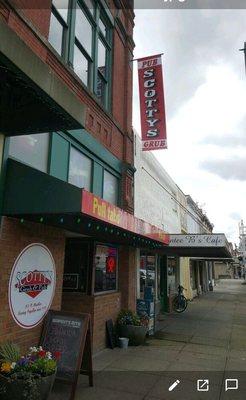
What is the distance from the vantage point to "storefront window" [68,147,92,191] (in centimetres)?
823

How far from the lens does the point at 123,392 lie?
237 inches

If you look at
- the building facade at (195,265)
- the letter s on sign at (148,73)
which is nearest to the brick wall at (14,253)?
the letter s on sign at (148,73)

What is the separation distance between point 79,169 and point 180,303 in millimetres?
10472

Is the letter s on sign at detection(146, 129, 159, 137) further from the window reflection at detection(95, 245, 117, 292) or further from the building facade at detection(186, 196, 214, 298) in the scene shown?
the building facade at detection(186, 196, 214, 298)

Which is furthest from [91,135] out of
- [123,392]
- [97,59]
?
[123,392]

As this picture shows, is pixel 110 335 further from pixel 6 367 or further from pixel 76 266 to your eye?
pixel 6 367

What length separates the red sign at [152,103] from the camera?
35.7ft

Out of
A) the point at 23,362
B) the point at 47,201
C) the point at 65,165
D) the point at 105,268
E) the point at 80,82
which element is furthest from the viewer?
the point at 105,268

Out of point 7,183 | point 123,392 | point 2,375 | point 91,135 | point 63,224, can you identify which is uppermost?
point 91,135

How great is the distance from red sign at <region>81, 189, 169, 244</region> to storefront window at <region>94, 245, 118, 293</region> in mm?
1257

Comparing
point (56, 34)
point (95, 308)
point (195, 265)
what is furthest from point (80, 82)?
point (195, 265)

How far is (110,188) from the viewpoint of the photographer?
10453 millimetres

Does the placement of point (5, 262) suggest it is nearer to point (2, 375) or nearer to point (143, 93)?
point (2, 375)

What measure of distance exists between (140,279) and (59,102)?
941cm
